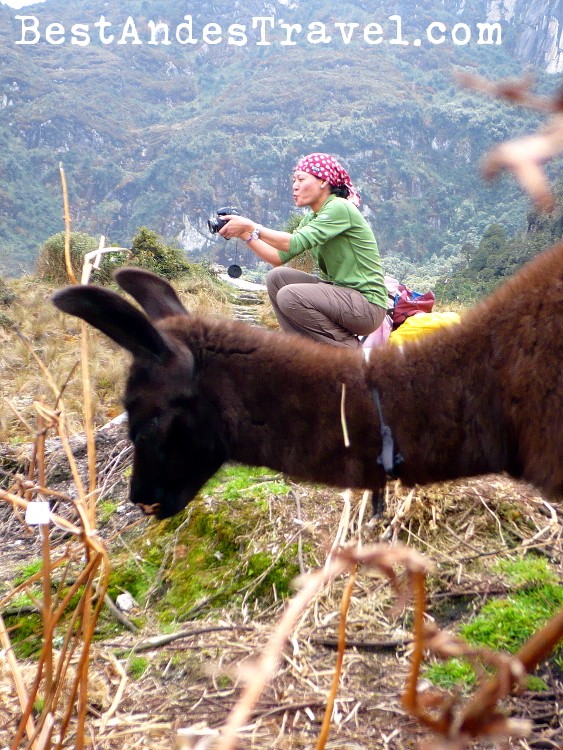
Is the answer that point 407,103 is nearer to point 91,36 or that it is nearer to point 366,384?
point 91,36

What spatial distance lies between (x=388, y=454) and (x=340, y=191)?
3.59 metres

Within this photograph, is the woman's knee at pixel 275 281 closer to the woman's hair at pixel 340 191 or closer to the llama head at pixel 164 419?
the woman's hair at pixel 340 191

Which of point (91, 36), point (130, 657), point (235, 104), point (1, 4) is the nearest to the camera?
point (130, 657)

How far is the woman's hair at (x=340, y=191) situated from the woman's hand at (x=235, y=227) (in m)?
0.99

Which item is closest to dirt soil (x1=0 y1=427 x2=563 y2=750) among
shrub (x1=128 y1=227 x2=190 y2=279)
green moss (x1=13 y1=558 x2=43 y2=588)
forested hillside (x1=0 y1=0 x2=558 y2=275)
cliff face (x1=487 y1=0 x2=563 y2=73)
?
green moss (x1=13 y1=558 x2=43 y2=588)

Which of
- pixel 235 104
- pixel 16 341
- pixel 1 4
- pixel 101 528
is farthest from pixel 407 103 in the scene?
pixel 101 528

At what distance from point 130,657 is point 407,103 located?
3677 inches

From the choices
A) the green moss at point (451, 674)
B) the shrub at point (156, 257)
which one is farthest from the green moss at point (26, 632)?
the shrub at point (156, 257)

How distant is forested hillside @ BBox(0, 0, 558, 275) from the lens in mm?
64875

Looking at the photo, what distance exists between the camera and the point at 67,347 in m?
11.2

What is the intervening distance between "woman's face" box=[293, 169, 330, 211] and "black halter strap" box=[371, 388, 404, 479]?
3.28 m

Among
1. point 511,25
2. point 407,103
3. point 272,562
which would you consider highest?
point 511,25

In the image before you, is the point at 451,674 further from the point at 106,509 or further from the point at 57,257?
the point at 57,257

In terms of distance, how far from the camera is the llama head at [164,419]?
279cm
